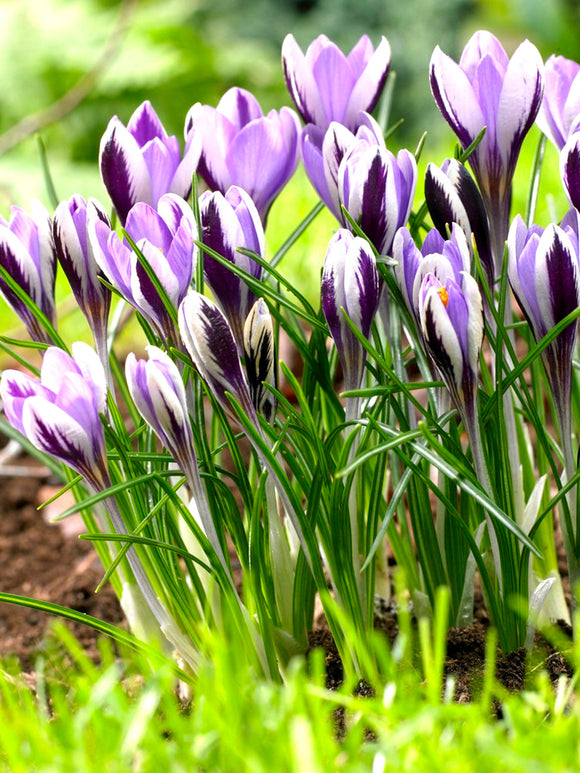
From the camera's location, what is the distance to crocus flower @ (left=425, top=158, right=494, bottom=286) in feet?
2.92

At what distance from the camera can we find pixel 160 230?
2.90 ft

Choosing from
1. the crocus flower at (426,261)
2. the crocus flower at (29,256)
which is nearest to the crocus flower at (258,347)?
the crocus flower at (426,261)

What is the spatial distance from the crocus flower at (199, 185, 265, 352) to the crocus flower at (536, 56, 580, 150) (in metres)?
0.35

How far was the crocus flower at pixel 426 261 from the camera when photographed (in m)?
0.81

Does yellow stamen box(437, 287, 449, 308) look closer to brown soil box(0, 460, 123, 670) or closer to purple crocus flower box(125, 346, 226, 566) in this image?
purple crocus flower box(125, 346, 226, 566)

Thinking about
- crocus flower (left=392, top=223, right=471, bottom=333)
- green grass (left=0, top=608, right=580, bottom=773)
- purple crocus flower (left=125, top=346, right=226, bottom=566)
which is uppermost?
crocus flower (left=392, top=223, right=471, bottom=333)

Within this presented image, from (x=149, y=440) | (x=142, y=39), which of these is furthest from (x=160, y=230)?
(x=142, y=39)

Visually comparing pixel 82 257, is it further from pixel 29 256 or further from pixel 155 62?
pixel 155 62

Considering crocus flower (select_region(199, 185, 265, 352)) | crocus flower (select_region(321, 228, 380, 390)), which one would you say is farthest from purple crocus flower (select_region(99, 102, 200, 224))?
crocus flower (select_region(321, 228, 380, 390))

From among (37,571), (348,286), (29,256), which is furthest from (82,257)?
(37,571)

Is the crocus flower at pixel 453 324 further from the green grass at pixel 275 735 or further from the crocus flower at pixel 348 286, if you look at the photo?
the green grass at pixel 275 735

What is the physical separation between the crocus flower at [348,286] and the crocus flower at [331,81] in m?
0.25

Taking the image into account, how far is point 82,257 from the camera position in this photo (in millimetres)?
947

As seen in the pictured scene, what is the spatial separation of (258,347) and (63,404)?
0.59 feet
